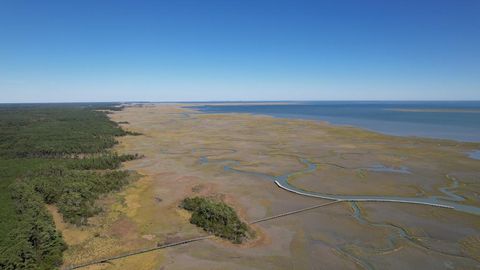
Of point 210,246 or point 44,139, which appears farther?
point 44,139

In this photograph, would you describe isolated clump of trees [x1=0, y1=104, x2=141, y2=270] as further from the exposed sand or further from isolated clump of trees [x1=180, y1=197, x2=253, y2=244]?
isolated clump of trees [x1=180, y1=197, x2=253, y2=244]

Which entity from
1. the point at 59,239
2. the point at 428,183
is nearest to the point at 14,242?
the point at 59,239

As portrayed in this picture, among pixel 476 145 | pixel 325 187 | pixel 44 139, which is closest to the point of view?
pixel 325 187

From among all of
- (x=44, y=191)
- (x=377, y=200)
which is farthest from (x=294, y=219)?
(x=44, y=191)

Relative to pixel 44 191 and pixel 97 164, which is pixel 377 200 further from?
pixel 97 164

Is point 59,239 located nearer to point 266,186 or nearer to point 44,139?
point 266,186

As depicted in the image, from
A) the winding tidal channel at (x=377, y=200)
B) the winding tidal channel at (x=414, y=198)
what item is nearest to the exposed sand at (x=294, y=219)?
the winding tidal channel at (x=377, y=200)

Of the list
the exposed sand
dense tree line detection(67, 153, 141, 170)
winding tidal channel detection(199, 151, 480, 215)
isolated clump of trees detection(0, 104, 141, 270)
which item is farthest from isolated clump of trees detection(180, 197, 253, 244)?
dense tree line detection(67, 153, 141, 170)

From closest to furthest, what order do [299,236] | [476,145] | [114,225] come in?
[299,236], [114,225], [476,145]
